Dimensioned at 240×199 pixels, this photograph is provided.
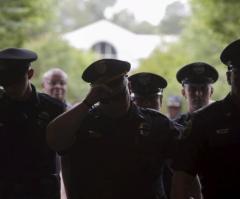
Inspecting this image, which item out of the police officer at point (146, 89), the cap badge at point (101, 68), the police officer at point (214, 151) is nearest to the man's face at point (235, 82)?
the police officer at point (214, 151)

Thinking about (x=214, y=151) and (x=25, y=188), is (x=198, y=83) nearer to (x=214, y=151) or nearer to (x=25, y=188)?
(x=25, y=188)

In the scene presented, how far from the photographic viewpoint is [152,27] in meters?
91.2

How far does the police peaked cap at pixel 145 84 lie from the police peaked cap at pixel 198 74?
0.51 metres

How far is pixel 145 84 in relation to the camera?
4.79 meters

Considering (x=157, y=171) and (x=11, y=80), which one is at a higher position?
(x=11, y=80)

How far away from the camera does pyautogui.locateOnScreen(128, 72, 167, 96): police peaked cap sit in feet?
15.6

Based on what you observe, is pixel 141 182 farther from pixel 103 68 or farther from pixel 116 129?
pixel 103 68

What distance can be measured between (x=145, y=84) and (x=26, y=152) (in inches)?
45.6

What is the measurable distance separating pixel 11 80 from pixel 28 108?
24 centimetres

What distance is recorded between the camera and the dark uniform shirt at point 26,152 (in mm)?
4016

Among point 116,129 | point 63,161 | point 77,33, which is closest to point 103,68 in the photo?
point 116,129

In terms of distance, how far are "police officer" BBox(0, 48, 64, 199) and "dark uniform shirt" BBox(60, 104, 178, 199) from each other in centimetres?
40

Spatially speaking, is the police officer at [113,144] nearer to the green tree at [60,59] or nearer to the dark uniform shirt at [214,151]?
the dark uniform shirt at [214,151]

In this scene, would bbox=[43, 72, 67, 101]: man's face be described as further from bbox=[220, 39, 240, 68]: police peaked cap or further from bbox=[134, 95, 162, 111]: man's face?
bbox=[220, 39, 240, 68]: police peaked cap
